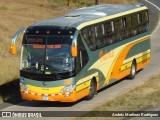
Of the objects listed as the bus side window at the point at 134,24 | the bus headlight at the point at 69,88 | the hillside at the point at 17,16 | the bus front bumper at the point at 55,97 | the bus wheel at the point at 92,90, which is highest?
the bus side window at the point at 134,24

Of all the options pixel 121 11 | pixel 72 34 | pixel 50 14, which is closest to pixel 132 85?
pixel 121 11

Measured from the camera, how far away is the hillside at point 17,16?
2442cm

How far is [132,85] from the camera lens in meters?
22.7

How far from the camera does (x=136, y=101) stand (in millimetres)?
18797

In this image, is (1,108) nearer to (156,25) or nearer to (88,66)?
(88,66)

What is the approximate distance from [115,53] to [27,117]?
20.2ft

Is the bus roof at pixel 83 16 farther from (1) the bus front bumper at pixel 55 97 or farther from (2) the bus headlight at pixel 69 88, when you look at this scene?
(1) the bus front bumper at pixel 55 97

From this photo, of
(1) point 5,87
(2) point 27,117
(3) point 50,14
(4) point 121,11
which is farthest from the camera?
(3) point 50,14

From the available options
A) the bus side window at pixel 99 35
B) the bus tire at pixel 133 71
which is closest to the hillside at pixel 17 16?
the bus side window at pixel 99 35

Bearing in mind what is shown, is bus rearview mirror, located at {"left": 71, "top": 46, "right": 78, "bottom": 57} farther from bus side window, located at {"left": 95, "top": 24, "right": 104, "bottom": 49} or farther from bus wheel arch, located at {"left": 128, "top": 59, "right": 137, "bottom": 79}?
bus wheel arch, located at {"left": 128, "top": 59, "right": 137, "bottom": 79}

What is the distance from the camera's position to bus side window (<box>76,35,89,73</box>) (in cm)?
1873

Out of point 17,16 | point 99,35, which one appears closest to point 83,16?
point 99,35

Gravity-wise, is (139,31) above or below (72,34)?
below

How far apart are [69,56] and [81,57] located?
722 millimetres
